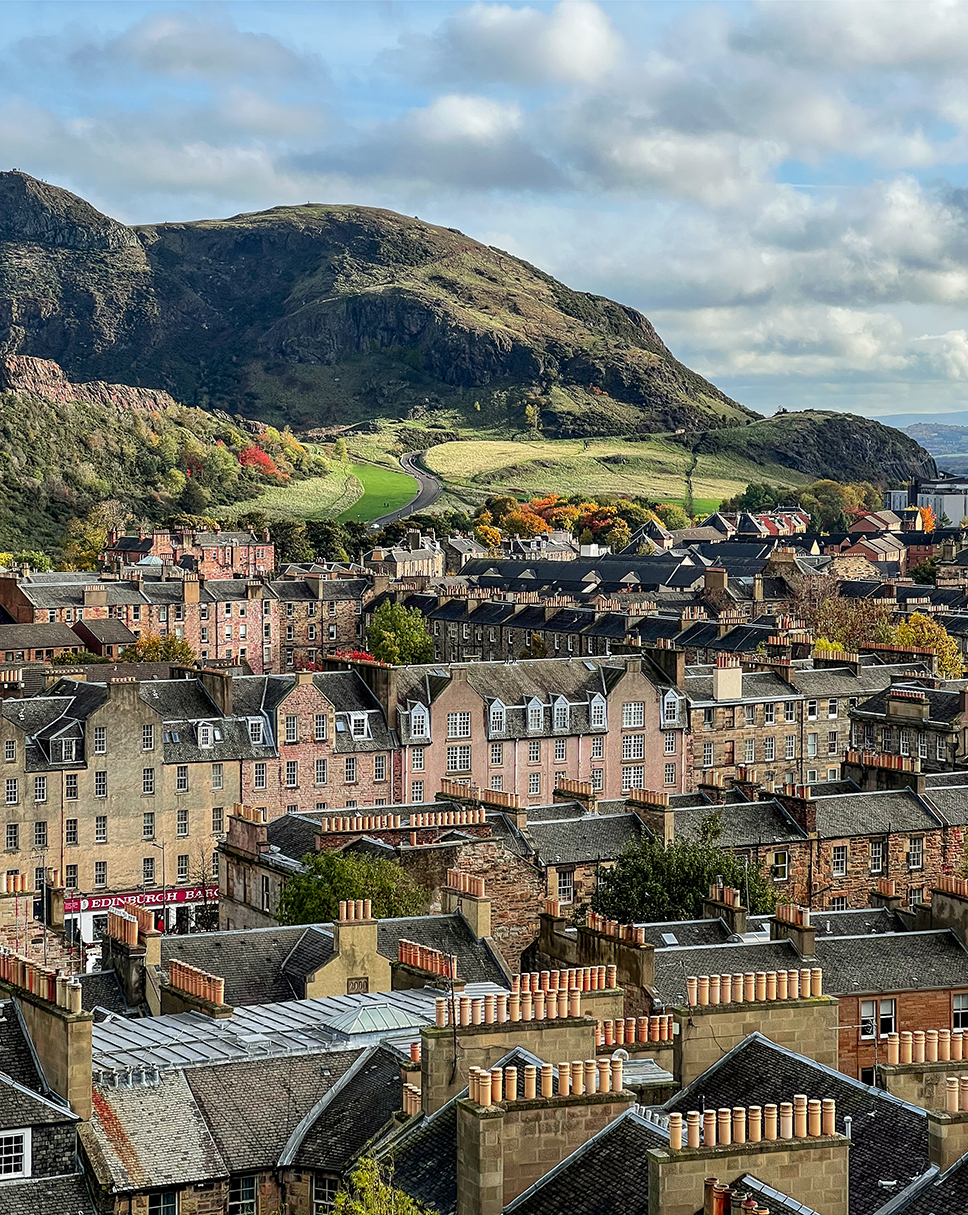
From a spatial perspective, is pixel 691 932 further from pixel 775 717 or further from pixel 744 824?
pixel 775 717

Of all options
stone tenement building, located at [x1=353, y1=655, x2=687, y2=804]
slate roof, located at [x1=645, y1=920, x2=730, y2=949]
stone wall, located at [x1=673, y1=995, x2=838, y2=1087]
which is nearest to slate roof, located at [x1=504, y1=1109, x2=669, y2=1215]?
stone wall, located at [x1=673, y1=995, x2=838, y2=1087]

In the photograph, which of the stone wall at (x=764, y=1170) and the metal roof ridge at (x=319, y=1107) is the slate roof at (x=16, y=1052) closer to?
the metal roof ridge at (x=319, y=1107)

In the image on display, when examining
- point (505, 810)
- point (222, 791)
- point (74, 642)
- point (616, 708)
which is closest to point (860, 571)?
point (74, 642)

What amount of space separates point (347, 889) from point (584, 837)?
11.0m

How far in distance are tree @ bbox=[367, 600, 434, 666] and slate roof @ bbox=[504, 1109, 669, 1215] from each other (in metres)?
92.7

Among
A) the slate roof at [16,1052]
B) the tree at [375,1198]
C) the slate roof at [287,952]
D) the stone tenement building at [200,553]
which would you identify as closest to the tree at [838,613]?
the stone tenement building at [200,553]

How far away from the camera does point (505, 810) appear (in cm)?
5062

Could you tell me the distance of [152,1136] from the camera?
21.9m

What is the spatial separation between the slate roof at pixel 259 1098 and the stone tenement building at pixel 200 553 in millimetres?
Answer: 131458

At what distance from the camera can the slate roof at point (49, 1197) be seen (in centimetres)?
2006

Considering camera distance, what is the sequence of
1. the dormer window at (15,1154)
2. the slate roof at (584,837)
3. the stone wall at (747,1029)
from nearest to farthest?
the dormer window at (15,1154)
the stone wall at (747,1029)
the slate roof at (584,837)

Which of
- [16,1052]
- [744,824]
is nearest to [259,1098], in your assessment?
[16,1052]

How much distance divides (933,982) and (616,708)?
40.7 metres

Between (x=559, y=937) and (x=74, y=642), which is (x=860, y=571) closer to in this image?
(x=74, y=642)
